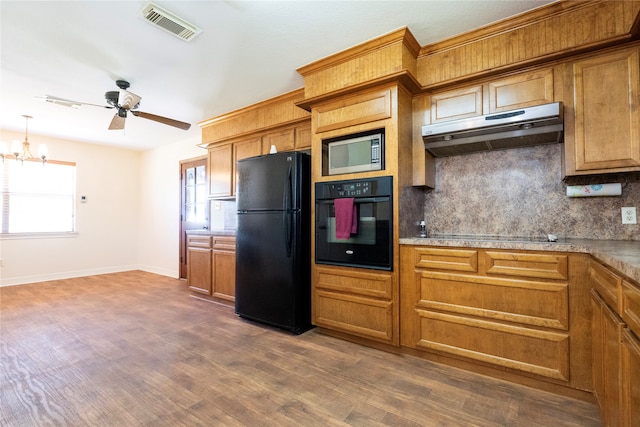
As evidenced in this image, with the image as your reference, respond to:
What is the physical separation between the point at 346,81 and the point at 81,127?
448 centimetres

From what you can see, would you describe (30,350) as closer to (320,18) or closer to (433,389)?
(433,389)

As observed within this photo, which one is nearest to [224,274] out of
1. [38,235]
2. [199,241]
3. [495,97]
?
[199,241]

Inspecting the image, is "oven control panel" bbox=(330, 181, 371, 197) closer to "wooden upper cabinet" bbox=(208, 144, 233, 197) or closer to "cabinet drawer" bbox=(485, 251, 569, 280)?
"cabinet drawer" bbox=(485, 251, 569, 280)

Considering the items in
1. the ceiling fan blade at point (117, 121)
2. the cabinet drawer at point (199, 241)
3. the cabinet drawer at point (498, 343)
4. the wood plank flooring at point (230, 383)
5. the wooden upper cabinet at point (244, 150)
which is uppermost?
the ceiling fan blade at point (117, 121)

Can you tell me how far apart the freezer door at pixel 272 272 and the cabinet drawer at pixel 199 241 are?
37.2 inches

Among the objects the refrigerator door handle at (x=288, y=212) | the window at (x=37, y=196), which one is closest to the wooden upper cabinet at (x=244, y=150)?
the refrigerator door handle at (x=288, y=212)

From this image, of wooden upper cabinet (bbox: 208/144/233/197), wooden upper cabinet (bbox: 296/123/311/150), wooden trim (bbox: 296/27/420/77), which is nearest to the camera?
wooden trim (bbox: 296/27/420/77)

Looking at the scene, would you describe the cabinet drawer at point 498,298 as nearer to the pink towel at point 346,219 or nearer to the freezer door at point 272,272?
the pink towel at point 346,219

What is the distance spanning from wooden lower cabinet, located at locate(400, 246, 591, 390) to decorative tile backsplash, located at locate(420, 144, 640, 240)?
1.48 ft

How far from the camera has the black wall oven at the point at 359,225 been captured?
2.35 metres

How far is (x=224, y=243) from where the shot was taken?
3.74m

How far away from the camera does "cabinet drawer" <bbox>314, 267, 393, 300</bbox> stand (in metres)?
2.36

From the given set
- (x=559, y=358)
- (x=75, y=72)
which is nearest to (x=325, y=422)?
(x=559, y=358)

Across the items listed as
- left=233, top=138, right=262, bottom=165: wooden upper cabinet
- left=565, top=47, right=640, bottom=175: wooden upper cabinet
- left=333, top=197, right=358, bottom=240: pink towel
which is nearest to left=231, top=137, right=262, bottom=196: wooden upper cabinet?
left=233, top=138, right=262, bottom=165: wooden upper cabinet
